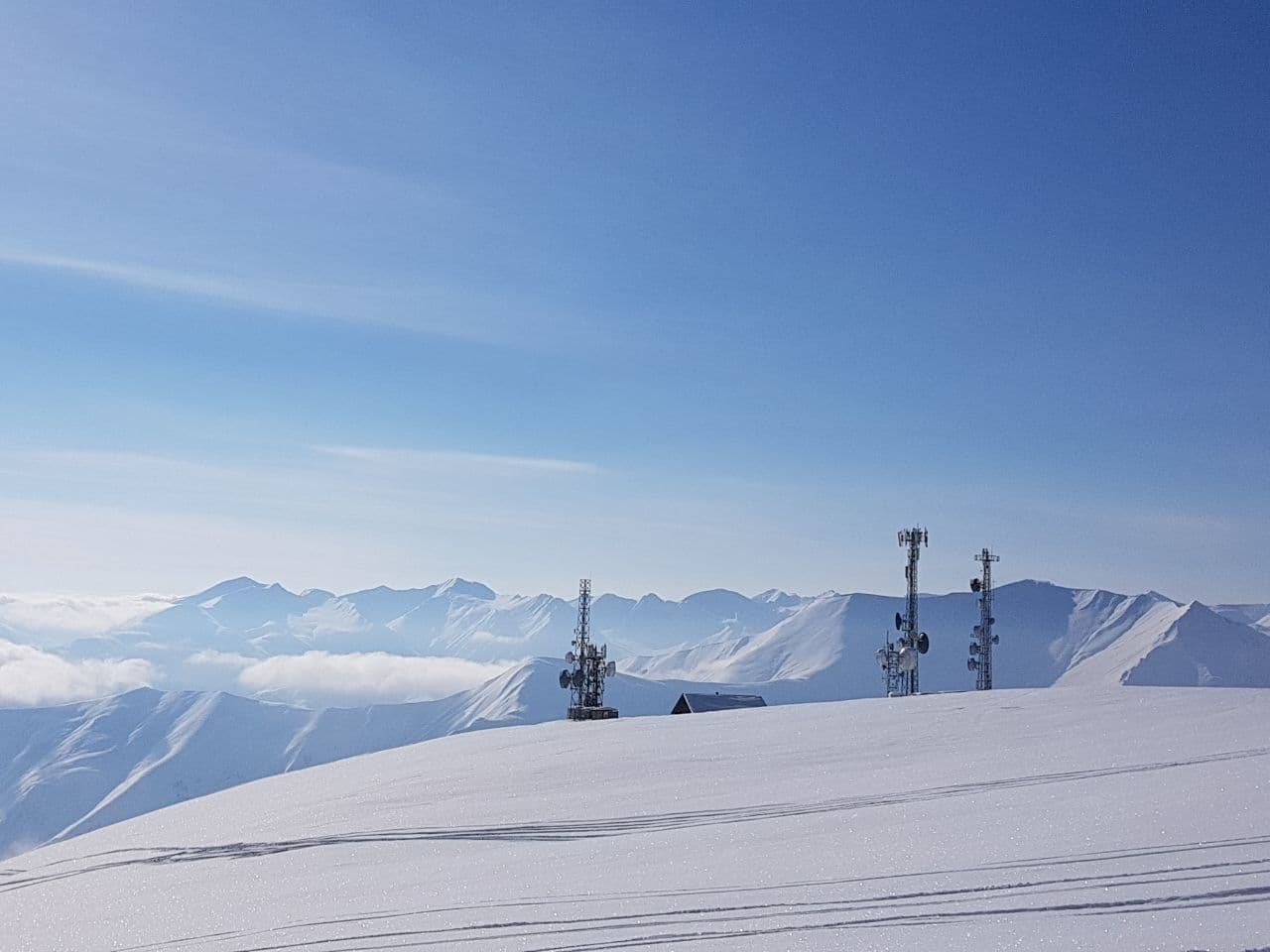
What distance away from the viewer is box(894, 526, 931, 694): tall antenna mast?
104 ft

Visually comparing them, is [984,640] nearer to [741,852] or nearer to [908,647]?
[908,647]

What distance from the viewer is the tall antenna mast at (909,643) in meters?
31.8

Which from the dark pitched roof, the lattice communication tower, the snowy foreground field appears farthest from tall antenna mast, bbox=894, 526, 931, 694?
the snowy foreground field

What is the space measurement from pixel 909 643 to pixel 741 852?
32.0 meters

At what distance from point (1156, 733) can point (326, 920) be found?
24.1ft

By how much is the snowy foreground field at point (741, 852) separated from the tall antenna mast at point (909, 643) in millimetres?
21151

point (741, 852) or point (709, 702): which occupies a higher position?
point (741, 852)

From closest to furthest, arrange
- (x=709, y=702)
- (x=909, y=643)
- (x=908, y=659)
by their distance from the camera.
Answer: (x=908, y=659)
(x=909, y=643)
(x=709, y=702)

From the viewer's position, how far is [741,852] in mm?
5773

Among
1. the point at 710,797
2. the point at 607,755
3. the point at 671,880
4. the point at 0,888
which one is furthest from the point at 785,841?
the point at 0,888

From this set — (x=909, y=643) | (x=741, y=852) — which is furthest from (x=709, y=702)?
(x=741, y=852)

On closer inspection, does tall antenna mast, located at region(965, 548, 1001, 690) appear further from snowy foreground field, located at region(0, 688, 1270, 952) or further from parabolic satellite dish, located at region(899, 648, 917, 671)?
snowy foreground field, located at region(0, 688, 1270, 952)

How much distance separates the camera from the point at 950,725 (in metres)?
10.5

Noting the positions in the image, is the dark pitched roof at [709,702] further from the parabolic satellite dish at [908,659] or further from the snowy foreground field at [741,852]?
the snowy foreground field at [741,852]
